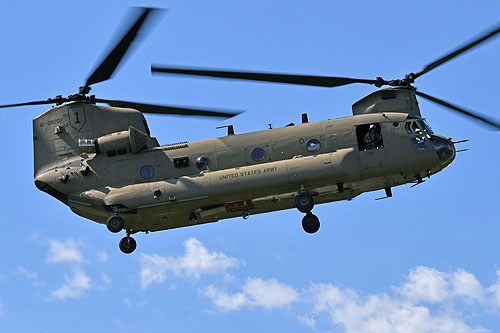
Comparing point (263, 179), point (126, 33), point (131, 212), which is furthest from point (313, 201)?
point (126, 33)

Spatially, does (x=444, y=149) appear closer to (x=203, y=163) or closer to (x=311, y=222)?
(x=311, y=222)

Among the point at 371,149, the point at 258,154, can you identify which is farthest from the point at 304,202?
the point at 371,149

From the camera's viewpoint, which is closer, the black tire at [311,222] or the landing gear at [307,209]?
the landing gear at [307,209]

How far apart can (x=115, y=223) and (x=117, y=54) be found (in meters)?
6.07

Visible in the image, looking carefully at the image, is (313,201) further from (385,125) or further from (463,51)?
(463,51)

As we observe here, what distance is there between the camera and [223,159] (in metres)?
28.8

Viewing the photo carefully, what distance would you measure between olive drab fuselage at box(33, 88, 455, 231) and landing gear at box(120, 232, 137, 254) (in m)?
0.47

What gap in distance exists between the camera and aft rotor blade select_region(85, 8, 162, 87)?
26.0 meters

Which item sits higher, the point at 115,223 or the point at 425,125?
the point at 425,125

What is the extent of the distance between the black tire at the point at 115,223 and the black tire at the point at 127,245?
4.38 feet

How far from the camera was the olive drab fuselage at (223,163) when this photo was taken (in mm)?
27953

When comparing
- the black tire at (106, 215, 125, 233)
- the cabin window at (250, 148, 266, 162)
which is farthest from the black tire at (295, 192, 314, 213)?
the black tire at (106, 215, 125, 233)

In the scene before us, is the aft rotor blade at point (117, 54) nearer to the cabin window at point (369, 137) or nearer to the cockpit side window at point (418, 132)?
the cabin window at point (369, 137)

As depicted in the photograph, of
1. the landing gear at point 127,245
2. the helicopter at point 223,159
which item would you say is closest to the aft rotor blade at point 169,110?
the helicopter at point 223,159
